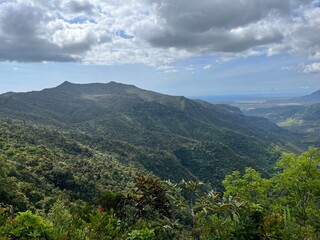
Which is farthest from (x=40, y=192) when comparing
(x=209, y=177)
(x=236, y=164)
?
(x=236, y=164)

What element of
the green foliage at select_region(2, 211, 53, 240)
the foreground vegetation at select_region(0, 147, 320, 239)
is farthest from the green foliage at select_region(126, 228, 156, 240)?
the green foliage at select_region(2, 211, 53, 240)

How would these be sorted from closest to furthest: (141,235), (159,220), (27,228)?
(27,228), (141,235), (159,220)

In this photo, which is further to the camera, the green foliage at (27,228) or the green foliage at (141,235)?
the green foliage at (141,235)

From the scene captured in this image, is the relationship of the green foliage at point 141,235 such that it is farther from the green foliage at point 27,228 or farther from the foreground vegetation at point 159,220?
the green foliage at point 27,228

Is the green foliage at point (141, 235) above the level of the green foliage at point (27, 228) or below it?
below

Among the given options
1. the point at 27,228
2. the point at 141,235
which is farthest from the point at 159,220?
the point at 27,228

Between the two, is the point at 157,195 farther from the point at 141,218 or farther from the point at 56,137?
the point at 56,137

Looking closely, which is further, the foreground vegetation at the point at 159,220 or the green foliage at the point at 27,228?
the foreground vegetation at the point at 159,220

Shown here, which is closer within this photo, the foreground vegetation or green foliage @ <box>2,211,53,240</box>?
green foliage @ <box>2,211,53,240</box>

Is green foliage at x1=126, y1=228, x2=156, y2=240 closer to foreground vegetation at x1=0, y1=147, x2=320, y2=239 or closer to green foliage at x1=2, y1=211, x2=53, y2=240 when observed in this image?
foreground vegetation at x1=0, y1=147, x2=320, y2=239

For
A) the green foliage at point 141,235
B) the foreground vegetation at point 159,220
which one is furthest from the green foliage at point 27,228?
the green foliage at point 141,235

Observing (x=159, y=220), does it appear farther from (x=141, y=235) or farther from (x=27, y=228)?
(x=27, y=228)
